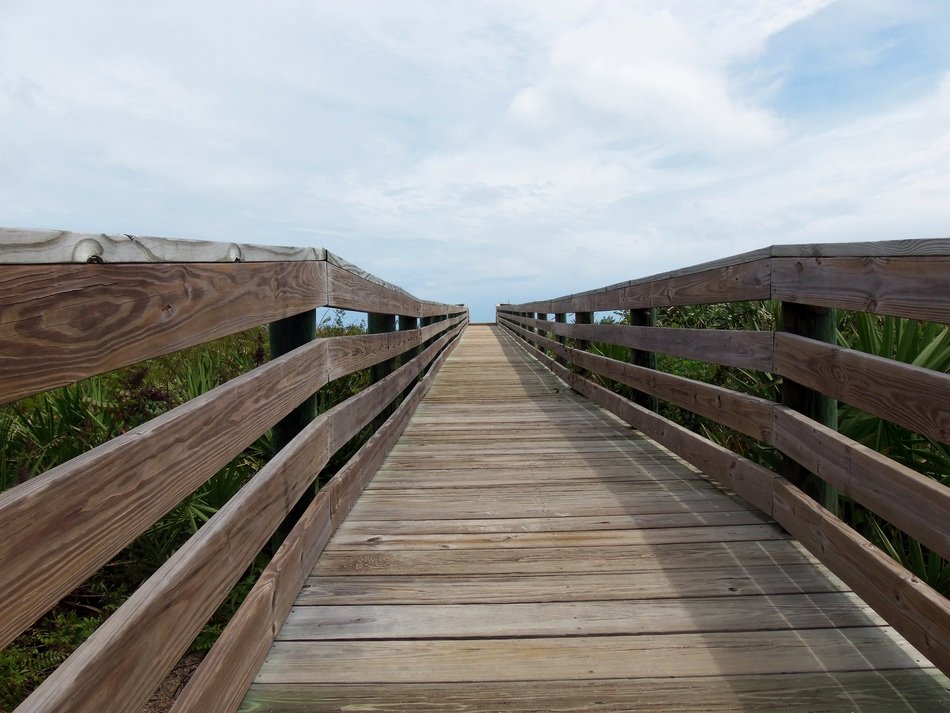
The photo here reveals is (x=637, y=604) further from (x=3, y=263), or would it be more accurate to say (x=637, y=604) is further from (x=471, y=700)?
(x=3, y=263)

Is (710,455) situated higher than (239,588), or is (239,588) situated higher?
(710,455)

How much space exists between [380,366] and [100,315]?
11.6 feet

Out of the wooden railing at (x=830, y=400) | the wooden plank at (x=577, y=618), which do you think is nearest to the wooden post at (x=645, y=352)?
the wooden railing at (x=830, y=400)

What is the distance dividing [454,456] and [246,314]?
9.13ft

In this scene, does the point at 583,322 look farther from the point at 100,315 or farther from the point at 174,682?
the point at 100,315

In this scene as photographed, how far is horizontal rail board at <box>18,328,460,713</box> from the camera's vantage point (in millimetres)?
1082

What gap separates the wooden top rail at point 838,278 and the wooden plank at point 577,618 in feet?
3.41

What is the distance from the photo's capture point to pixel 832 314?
2.76 meters

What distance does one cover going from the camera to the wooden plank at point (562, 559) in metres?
2.62

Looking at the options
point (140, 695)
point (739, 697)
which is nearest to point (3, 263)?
point (140, 695)

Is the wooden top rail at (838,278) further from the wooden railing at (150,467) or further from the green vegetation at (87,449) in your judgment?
the green vegetation at (87,449)

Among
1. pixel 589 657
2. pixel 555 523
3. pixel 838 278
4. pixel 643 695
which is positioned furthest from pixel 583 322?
pixel 643 695

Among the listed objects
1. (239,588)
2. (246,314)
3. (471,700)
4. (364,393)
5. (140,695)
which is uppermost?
(246,314)

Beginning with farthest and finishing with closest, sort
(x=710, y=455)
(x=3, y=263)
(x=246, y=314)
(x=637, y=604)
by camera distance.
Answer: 1. (x=710, y=455)
2. (x=637, y=604)
3. (x=246, y=314)
4. (x=3, y=263)
